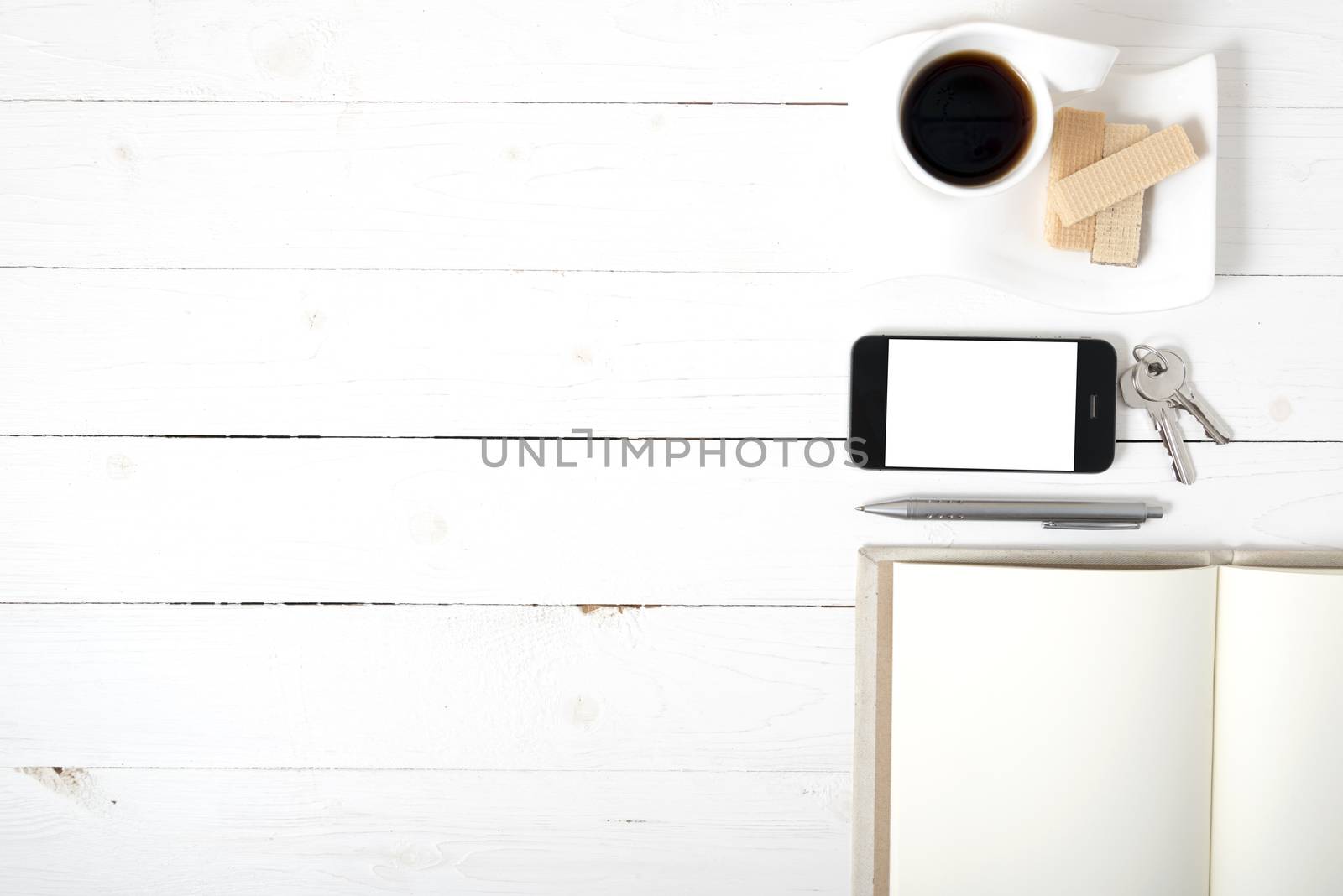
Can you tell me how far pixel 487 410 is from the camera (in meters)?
0.57

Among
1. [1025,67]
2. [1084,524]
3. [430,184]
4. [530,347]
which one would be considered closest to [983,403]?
[1084,524]

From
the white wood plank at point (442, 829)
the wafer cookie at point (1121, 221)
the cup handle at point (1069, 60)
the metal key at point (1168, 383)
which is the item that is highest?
the cup handle at point (1069, 60)

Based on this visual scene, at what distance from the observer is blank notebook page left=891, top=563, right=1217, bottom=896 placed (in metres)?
0.53

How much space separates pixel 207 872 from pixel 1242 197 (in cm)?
96

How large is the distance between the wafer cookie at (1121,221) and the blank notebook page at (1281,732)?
25cm

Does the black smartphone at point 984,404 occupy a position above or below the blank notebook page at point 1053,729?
above

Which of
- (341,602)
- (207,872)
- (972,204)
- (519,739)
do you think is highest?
(972,204)

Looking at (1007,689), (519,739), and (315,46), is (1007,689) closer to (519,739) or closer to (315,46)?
(519,739)

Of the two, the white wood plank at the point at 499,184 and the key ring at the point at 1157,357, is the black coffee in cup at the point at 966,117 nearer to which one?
the white wood plank at the point at 499,184

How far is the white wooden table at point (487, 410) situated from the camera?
553 millimetres

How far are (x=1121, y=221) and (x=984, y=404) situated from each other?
149 mm

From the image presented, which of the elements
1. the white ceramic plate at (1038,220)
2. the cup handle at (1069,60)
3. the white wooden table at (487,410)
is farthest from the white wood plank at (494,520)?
the cup handle at (1069,60)

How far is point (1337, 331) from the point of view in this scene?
56 cm

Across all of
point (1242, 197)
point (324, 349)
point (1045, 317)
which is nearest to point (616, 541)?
point (324, 349)
